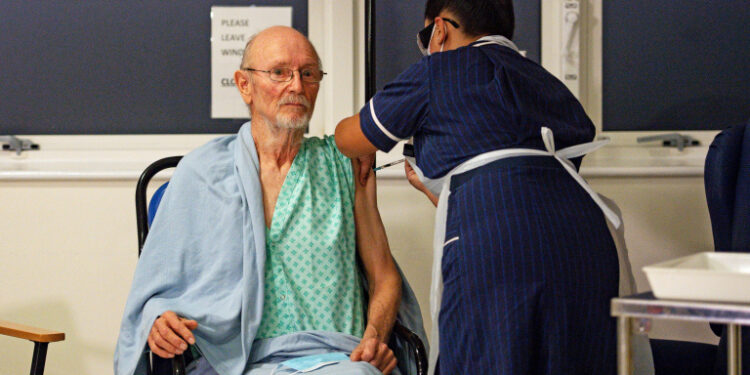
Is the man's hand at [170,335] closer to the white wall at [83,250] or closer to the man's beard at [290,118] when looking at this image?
the man's beard at [290,118]

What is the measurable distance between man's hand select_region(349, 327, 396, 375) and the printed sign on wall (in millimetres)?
1284

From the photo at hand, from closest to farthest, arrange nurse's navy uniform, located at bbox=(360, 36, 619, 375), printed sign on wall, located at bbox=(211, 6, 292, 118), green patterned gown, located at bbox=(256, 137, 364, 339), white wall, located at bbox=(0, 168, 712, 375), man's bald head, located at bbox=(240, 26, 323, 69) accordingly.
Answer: nurse's navy uniform, located at bbox=(360, 36, 619, 375)
green patterned gown, located at bbox=(256, 137, 364, 339)
man's bald head, located at bbox=(240, 26, 323, 69)
white wall, located at bbox=(0, 168, 712, 375)
printed sign on wall, located at bbox=(211, 6, 292, 118)

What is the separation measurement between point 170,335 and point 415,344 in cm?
58

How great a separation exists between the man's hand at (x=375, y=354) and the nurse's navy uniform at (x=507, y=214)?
21 centimetres

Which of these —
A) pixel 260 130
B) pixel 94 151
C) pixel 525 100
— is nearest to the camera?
pixel 525 100

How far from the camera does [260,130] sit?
2.16 m

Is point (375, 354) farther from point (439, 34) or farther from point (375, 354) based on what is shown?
point (439, 34)

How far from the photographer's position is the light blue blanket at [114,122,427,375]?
1.89 metres

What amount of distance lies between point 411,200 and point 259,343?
89 cm

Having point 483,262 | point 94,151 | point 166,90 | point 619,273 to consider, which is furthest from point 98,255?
point 619,273

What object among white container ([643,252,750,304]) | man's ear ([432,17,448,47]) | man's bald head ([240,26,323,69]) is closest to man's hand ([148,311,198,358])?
man's bald head ([240,26,323,69])

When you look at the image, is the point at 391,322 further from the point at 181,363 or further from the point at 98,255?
the point at 98,255

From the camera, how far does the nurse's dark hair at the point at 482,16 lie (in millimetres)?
1852

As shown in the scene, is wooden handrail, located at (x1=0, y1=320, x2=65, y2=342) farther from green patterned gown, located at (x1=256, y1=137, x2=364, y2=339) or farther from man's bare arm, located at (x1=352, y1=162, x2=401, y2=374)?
man's bare arm, located at (x1=352, y1=162, x2=401, y2=374)
